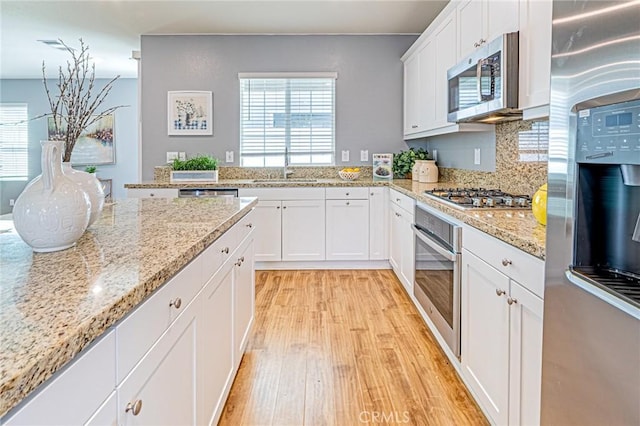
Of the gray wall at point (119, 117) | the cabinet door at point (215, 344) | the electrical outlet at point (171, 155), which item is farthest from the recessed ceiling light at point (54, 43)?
the cabinet door at point (215, 344)

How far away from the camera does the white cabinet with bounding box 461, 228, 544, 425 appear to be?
136 cm

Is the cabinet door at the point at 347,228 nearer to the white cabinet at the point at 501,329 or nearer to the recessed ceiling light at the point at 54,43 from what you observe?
the white cabinet at the point at 501,329

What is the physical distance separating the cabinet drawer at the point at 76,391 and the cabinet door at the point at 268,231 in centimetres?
350

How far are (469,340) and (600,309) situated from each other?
1.04m

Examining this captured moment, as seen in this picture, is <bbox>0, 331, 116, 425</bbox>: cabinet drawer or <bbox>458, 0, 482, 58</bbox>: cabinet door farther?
<bbox>458, 0, 482, 58</bbox>: cabinet door

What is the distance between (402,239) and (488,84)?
1609 mm

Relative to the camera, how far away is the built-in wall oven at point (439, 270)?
209cm

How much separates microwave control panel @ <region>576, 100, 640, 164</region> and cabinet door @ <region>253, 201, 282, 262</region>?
3408mm

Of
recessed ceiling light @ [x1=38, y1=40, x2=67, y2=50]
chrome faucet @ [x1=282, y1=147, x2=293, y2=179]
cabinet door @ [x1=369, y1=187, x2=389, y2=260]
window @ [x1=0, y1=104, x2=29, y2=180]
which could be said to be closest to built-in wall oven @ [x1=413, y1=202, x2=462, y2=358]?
cabinet door @ [x1=369, y1=187, x2=389, y2=260]

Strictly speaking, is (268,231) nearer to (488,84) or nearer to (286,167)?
(286,167)

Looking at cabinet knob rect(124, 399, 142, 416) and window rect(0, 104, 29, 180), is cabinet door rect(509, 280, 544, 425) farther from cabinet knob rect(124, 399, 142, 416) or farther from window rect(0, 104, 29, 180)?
window rect(0, 104, 29, 180)

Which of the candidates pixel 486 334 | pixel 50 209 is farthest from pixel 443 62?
pixel 50 209

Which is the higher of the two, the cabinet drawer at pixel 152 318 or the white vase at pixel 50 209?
→ the white vase at pixel 50 209

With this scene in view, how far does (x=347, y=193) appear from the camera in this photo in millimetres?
4262
